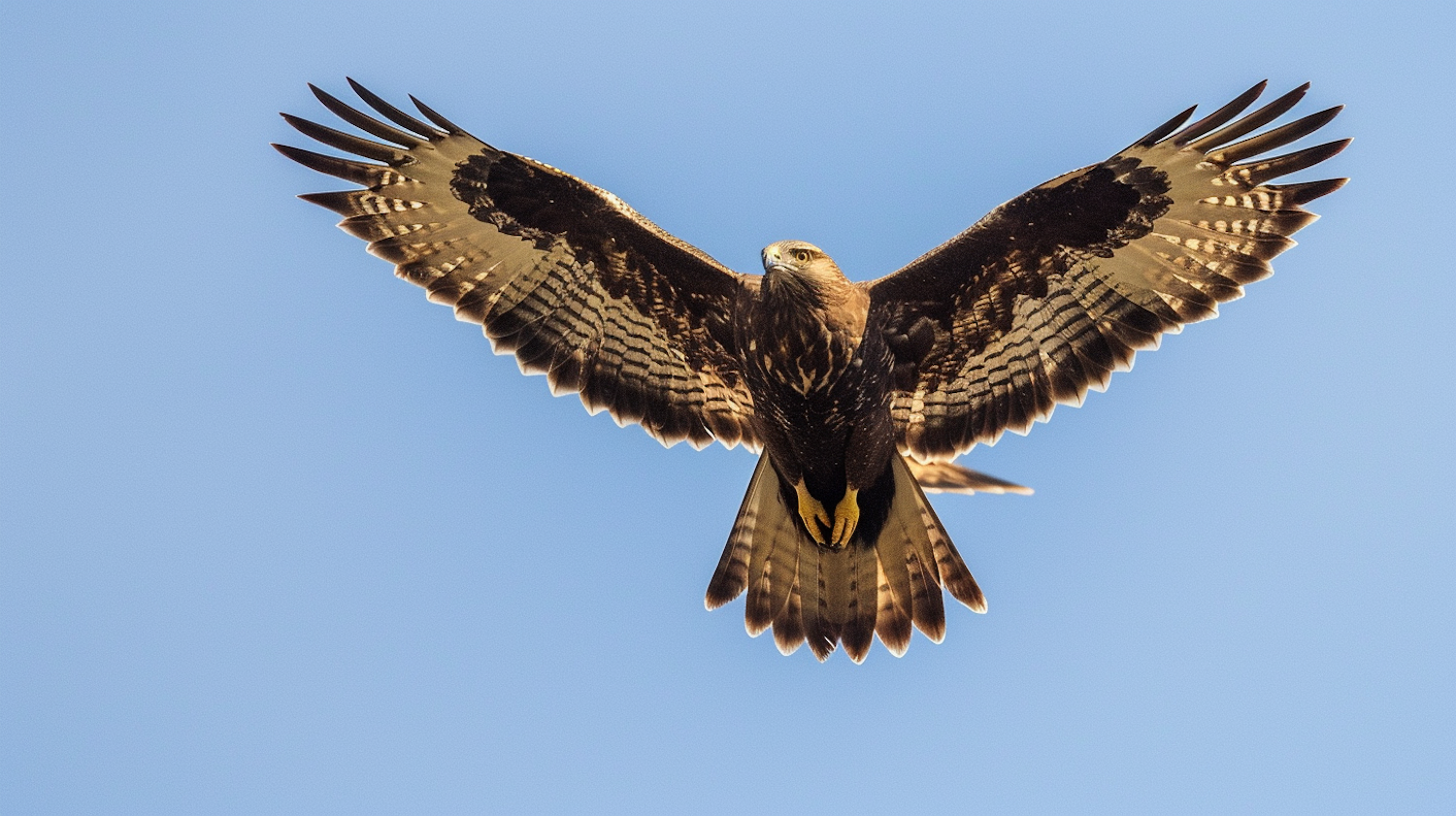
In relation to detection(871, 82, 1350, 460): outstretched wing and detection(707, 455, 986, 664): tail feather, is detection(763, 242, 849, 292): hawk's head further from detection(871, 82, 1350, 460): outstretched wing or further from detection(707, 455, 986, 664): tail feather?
detection(707, 455, 986, 664): tail feather

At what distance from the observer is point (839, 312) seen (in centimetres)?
763

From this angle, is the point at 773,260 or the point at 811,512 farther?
the point at 811,512

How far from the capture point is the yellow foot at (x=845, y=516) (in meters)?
8.25

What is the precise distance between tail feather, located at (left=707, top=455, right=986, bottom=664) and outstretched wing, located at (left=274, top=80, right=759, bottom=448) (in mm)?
647

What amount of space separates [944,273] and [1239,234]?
1.58m

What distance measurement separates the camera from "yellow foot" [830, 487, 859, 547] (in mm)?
8250

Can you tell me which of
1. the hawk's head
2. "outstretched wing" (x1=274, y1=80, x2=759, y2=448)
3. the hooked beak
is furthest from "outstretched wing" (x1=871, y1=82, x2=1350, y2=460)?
"outstretched wing" (x1=274, y1=80, x2=759, y2=448)

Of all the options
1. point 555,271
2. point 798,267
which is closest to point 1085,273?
point 798,267

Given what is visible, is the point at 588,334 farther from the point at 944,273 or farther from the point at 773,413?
the point at 944,273

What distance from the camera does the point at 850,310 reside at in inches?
305

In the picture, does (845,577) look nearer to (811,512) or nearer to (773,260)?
(811,512)

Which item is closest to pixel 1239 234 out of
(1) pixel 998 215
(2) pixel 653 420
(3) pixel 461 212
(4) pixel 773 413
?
(1) pixel 998 215

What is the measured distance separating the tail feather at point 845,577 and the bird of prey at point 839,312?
0.01m

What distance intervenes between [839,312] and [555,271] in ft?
6.05
